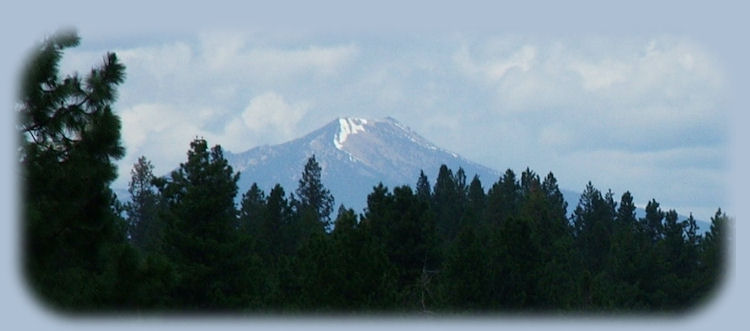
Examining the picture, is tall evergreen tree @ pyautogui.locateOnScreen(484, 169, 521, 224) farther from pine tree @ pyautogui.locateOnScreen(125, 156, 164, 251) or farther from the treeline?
pine tree @ pyautogui.locateOnScreen(125, 156, 164, 251)

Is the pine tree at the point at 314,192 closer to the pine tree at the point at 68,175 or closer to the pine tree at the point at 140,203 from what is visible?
the pine tree at the point at 140,203

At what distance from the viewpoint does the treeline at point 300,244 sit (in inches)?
631

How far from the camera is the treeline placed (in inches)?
631

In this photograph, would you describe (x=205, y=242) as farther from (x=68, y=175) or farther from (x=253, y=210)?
(x=253, y=210)

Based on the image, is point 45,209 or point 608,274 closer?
point 45,209

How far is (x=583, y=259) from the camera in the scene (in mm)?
66625

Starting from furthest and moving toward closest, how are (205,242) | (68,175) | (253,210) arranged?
(253,210)
(205,242)
(68,175)

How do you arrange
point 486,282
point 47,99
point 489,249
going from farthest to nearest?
point 489,249
point 486,282
point 47,99

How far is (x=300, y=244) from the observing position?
168ft

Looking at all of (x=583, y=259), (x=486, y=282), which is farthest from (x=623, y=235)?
(x=486, y=282)

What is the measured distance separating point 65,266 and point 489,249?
96.4 ft

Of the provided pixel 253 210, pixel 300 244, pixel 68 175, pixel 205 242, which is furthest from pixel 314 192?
pixel 68 175

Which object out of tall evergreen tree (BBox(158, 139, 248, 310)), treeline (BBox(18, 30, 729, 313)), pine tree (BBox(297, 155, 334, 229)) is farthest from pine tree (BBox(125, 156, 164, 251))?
tall evergreen tree (BBox(158, 139, 248, 310))

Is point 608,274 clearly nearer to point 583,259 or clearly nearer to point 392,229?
point 583,259
